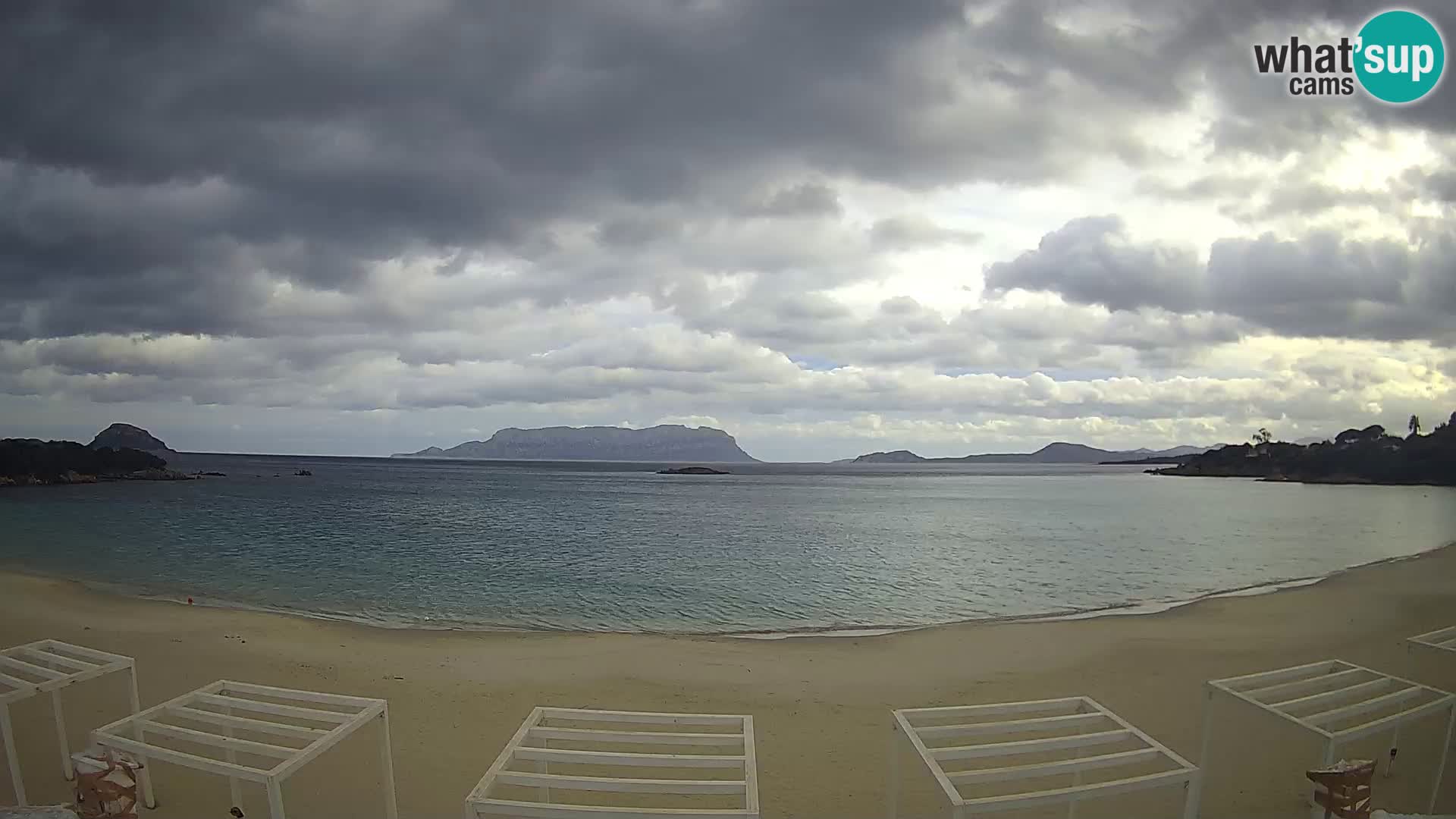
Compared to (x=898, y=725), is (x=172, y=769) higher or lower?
lower

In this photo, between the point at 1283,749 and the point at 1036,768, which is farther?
the point at 1283,749

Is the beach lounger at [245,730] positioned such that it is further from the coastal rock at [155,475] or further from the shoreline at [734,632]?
the coastal rock at [155,475]

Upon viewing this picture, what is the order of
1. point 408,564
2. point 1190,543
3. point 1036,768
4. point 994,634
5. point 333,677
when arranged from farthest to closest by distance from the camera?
point 1190,543, point 408,564, point 994,634, point 333,677, point 1036,768

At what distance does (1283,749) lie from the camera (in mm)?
7340

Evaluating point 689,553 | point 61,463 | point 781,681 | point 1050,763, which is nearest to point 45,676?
point 781,681

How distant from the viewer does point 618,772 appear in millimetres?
6586

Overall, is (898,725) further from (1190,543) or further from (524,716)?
(1190,543)

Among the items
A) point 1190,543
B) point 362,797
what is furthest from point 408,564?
point 1190,543

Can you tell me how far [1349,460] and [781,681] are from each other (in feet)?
349

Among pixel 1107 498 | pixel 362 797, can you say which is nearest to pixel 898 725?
pixel 362 797

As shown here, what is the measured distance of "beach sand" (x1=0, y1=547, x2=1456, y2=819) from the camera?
637cm

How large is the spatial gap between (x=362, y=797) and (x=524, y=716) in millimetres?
2503

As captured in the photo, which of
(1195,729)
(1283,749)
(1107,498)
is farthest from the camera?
(1107,498)

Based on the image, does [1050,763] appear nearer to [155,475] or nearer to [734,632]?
[734,632]
